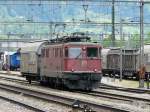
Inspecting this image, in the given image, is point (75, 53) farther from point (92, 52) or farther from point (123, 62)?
point (123, 62)

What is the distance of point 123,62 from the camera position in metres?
52.8

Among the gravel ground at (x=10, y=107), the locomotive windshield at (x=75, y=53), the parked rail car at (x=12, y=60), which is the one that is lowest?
the gravel ground at (x=10, y=107)

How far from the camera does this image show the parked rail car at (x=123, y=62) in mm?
49938

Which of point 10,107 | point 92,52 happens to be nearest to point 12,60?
point 92,52

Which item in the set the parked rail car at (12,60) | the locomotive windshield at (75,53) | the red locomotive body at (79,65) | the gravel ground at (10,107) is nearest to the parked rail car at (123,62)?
the red locomotive body at (79,65)

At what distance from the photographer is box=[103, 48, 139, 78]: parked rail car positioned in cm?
4994

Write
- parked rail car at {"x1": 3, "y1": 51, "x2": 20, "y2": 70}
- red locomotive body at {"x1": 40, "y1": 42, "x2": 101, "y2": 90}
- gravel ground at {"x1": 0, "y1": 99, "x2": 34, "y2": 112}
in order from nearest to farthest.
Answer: gravel ground at {"x1": 0, "y1": 99, "x2": 34, "y2": 112}, red locomotive body at {"x1": 40, "y1": 42, "x2": 101, "y2": 90}, parked rail car at {"x1": 3, "y1": 51, "x2": 20, "y2": 70}

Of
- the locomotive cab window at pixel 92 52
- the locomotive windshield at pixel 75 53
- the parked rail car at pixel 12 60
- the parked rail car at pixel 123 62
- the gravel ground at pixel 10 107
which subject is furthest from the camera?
the parked rail car at pixel 12 60

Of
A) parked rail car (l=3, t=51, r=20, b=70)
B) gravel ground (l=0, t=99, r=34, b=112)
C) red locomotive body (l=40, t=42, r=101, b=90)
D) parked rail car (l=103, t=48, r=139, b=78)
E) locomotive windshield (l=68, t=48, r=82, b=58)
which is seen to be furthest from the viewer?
parked rail car (l=3, t=51, r=20, b=70)

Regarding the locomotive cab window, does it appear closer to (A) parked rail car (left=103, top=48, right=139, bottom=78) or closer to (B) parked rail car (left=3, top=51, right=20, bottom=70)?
(A) parked rail car (left=103, top=48, right=139, bottom=78)

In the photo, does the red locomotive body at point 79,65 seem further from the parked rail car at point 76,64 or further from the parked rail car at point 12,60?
the parked rail car at point 12,60

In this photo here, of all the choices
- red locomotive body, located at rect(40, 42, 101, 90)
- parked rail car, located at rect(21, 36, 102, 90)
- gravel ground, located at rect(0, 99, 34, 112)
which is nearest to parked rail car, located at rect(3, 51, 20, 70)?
parked rail car, located at rect(21, 36, 102, 90)

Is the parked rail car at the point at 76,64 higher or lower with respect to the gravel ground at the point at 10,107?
higher

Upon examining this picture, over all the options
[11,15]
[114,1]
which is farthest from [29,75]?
[11,15]
